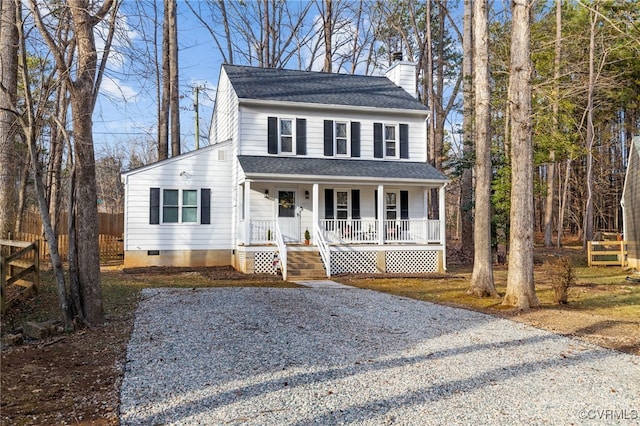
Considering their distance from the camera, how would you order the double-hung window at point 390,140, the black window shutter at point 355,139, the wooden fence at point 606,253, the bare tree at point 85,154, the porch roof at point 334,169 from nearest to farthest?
the bare tree at point 85,154, the porch roof at point 334,169, the black window shutter at point 355,139, the double-hung window at point 390,140, the wooden fence at point 606,253

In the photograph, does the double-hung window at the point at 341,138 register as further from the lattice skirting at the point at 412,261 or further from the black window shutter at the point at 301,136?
the lattice skirting at the point at 412,261

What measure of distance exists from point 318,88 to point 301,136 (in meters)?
2.72

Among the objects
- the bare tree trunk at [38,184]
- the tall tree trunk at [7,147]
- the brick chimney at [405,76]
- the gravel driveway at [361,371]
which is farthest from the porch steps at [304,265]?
the brick chimney at [405,76]

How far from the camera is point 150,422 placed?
13.0 feet

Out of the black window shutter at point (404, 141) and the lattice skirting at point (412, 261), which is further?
the black window shutter at point (404, 141)

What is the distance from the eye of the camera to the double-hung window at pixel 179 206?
55.9 ft

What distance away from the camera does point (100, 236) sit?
21203 mm

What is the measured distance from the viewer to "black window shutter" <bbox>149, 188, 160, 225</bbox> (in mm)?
16828

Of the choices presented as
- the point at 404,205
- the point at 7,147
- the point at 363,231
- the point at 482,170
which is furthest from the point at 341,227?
the point at 7,147

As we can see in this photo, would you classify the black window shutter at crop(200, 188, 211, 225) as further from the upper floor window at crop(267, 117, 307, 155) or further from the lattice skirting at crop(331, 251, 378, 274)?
the lattice skirting at crop(331, 251, 378, 274)

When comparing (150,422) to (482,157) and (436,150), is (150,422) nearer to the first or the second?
(482,157)

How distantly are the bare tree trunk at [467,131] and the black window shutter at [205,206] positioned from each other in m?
10.5

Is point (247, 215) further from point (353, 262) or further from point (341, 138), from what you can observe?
point (341, 138)

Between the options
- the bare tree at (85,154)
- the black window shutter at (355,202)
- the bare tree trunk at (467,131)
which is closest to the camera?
the bare tree at (85,154)
